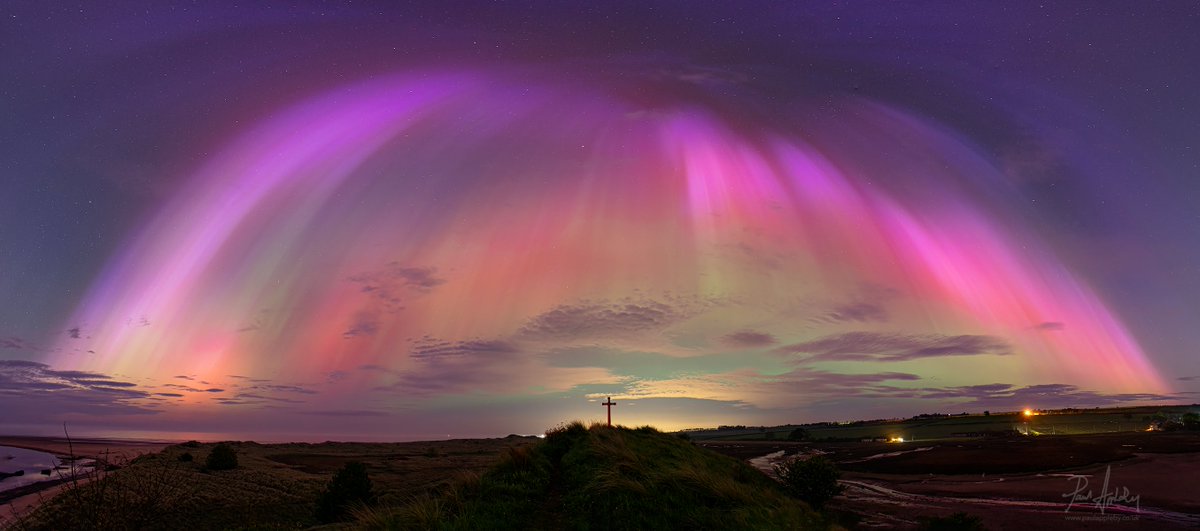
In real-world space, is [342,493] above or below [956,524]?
above

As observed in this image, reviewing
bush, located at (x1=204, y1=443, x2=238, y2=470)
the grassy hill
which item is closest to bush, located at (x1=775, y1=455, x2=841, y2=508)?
the grassy hill

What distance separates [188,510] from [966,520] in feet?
131

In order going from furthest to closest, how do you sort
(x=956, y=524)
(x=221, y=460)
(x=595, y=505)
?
(x=221, y=460) → (x=956, y=524) → (x=595, y=505)

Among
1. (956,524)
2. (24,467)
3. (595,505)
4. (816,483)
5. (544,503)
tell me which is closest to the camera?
(595,505)

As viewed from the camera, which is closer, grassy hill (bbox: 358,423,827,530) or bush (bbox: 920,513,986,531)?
grassy hill (bbox: 358,423,827,530)

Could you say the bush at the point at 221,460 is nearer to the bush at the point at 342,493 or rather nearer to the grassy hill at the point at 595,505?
the bush at the point at 342,493

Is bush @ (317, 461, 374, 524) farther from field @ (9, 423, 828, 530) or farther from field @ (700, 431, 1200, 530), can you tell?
field @ (700, 431, 1200, 530)

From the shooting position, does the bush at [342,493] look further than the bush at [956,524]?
Yes

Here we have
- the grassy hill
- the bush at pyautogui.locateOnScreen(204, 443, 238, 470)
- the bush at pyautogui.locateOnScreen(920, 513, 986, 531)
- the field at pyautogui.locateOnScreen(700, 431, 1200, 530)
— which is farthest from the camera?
the bush at pyautogui.locateOnScreen(204, 443, 238, 470)

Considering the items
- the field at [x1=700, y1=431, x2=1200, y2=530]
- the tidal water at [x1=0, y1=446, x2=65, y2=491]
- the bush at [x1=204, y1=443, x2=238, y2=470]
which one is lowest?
the tidal water at [x1=0, y1=446, x2=65, y2=491]
